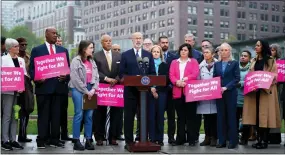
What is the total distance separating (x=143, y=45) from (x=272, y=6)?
12150cm

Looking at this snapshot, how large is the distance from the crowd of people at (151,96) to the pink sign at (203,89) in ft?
0.46

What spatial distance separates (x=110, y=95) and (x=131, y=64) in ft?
3.20

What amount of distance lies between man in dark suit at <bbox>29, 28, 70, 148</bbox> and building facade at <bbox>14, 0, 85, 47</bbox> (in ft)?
458

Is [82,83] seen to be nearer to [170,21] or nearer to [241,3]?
[170,21]

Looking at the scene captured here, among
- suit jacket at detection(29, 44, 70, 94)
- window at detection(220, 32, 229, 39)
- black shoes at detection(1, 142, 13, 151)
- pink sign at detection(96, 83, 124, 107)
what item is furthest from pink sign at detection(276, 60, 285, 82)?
window at detection(220, 32, 229, 39)

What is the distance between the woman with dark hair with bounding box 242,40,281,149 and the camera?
1117 cm

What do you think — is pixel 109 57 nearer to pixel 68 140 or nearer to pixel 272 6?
pixel 68 140

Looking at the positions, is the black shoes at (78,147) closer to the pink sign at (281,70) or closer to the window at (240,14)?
the pink sign at (281,70)

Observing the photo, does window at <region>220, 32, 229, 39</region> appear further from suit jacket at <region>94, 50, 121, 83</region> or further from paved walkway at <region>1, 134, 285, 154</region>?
suit jacket at <region>94, 50, 121, 83</region>

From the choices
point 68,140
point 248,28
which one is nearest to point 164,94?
point 68,140

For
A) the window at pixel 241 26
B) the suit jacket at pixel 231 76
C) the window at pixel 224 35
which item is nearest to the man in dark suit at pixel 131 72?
the suit jacket at pixel 231 76

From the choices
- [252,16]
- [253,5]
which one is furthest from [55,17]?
[253,5]

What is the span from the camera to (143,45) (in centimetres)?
1223

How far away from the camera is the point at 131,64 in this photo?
10.9m
